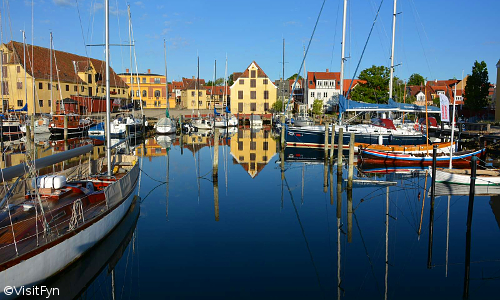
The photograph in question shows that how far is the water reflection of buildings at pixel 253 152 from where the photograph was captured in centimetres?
3183

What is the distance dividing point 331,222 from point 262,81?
221 feet

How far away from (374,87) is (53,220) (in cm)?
6135

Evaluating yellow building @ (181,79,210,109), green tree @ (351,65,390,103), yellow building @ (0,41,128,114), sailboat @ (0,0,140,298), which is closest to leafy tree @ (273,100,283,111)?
green tree @ (351,65,390,103)

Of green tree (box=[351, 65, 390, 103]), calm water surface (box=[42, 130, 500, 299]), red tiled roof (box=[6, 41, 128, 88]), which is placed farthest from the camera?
green tree (box=[351, 65, 390, 103])

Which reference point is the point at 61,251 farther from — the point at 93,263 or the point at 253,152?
the point at 253,152

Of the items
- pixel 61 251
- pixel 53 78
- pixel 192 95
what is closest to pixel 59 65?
pixel 53 78

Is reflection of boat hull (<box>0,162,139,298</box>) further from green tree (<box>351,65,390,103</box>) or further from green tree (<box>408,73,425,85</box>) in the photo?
green tree (<box>408,73,425,85</box>)

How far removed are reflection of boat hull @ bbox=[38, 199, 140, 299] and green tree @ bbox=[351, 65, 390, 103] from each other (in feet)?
181

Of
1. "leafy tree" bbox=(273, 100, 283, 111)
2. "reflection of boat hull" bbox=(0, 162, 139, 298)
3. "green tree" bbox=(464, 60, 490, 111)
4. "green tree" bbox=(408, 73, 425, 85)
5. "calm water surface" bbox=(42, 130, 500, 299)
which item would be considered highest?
"green tree" bbox=(408, 73, 425, 85)

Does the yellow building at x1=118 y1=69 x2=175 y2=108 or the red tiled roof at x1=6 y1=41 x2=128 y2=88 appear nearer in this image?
the red tiled roof at x1=6 y1=41 x2=128 y2=88

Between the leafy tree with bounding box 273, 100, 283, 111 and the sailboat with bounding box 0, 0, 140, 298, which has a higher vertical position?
the leafy tree with bounding box 273, 100, 283, 111

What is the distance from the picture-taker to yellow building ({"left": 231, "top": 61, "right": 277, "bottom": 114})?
271 ft

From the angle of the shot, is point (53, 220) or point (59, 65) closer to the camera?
point (53, 220)

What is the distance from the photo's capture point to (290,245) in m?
14.9
